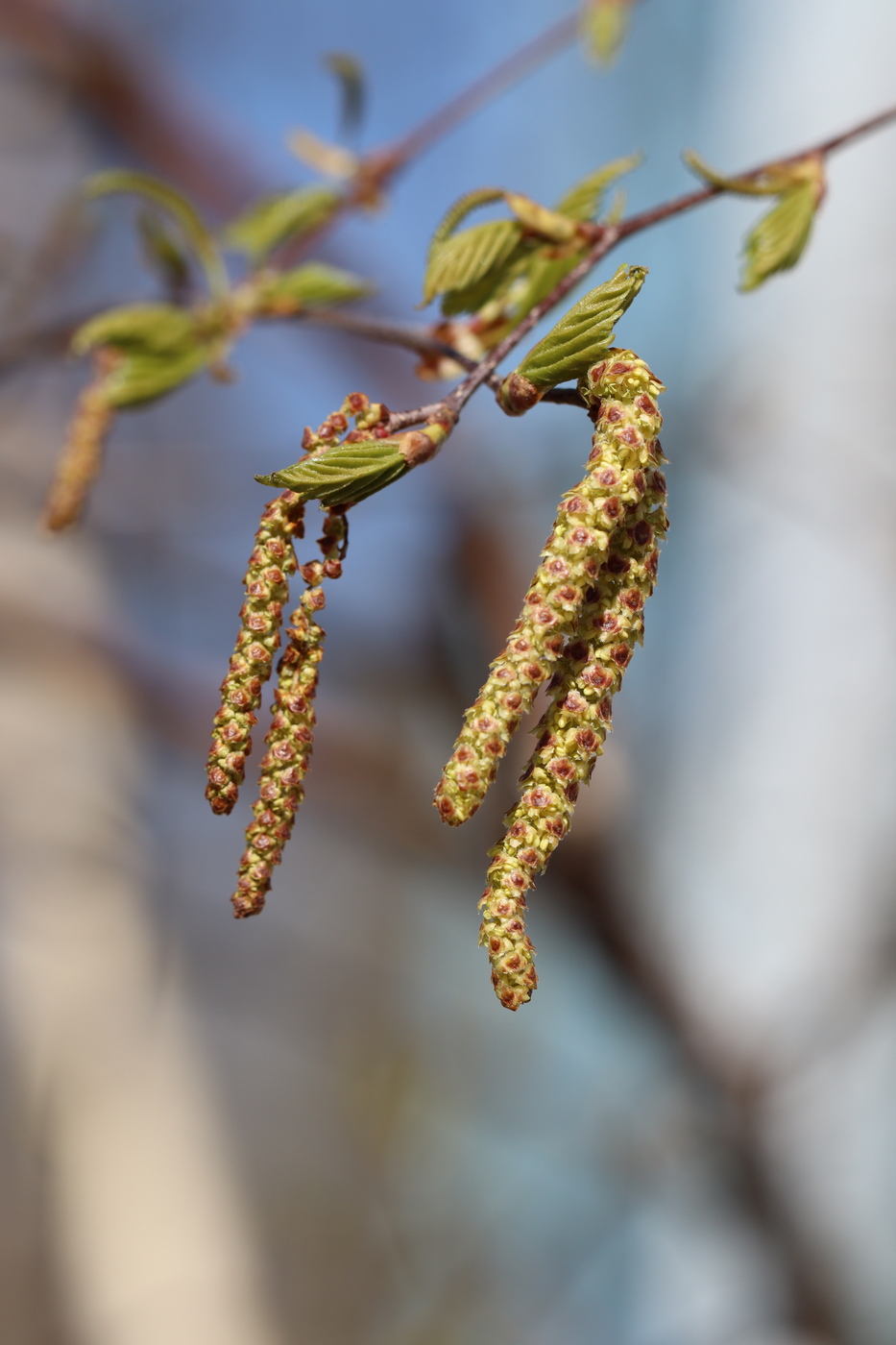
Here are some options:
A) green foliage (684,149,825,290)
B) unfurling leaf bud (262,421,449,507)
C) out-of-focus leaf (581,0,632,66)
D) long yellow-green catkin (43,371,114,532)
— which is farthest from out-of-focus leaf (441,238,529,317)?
out-of-focus leaf (581,0,632,66)

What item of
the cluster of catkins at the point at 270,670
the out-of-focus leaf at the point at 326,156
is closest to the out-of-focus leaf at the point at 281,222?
the out-of-focus leaf at the point at 326,156

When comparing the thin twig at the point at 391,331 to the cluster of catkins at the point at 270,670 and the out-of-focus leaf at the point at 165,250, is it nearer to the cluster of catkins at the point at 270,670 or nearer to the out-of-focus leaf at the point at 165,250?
the cluster of catkins at the point at 270,670

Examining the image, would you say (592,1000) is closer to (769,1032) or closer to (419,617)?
(769,1032)

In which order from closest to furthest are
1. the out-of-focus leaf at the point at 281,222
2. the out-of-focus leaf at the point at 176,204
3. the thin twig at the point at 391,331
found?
1. the thin twig at the point at 391,331
2. the out-of-focus leaf at the point at 176,204
3. the out-of-focus leaf at the point at 281,222

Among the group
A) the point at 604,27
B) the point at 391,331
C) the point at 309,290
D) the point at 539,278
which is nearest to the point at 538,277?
Result: the point at 539,278

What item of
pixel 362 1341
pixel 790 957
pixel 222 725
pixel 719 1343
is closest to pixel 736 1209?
pixel 719 1343

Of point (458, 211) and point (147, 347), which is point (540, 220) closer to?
point (458, 211)
